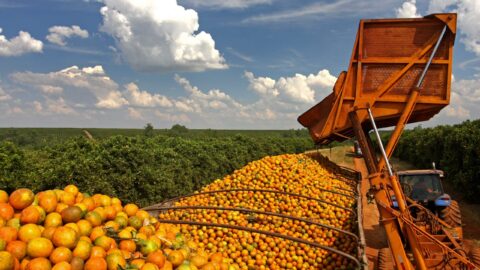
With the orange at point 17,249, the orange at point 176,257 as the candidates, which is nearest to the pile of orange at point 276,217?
the orange at point 176,257

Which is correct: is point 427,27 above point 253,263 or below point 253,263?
above

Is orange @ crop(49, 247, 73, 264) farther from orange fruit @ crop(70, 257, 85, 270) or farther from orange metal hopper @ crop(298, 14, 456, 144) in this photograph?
orange metal hopper @ crop(298, 14, 456, 144)

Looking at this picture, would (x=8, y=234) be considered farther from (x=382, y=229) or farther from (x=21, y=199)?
(x=382, y=229)

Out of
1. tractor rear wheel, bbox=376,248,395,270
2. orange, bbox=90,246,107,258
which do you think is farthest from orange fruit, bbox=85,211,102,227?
→ tractor rear wheel, bbox=376,248,395,270

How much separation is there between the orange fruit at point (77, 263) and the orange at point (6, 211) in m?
0.96

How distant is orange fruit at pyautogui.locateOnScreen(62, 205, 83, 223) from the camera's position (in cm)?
365

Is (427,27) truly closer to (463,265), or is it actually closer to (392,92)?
(392,92)

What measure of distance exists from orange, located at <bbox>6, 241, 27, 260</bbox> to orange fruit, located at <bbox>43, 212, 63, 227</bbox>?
445mm

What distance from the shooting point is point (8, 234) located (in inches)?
126

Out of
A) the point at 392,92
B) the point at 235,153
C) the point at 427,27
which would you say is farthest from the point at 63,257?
the point at 235,153

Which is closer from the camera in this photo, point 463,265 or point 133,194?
point 463,265

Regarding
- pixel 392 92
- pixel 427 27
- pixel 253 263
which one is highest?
pixel 427 27

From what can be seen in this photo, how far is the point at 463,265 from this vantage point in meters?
5.61

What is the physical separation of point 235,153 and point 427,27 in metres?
15.5
